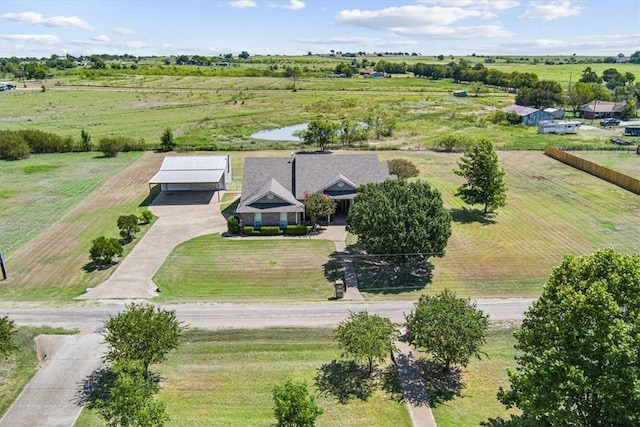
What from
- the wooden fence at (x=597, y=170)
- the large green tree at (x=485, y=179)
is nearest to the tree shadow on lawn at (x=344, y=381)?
the large green tree at (x=485, y=179)

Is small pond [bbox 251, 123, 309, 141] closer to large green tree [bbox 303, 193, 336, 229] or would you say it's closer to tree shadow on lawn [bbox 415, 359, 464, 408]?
large green tree [bbox 303, 193, 336, 229]

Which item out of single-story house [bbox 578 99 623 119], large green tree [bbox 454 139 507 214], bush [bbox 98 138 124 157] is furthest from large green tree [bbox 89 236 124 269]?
single-story house [bbox 578 99 623 119]

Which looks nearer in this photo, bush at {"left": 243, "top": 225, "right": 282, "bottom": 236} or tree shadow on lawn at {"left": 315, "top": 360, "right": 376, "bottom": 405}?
tree shadow on lawn at {"left": 315, "top": 360, "right": 376, "bottom": 405}

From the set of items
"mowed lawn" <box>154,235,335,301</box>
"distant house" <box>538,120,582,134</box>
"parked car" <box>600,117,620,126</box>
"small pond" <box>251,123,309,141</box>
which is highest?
"parked car" <box>600,117,620,126</box>

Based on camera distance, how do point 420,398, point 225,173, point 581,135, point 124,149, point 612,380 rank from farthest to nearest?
point 581,135
point 124,149
point 225,173
point 420,398
point 612,380

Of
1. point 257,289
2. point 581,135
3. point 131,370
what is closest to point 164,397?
point 131,370

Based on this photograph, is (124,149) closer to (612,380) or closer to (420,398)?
(420,398)

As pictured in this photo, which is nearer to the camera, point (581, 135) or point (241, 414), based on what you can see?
point (241, 414)
